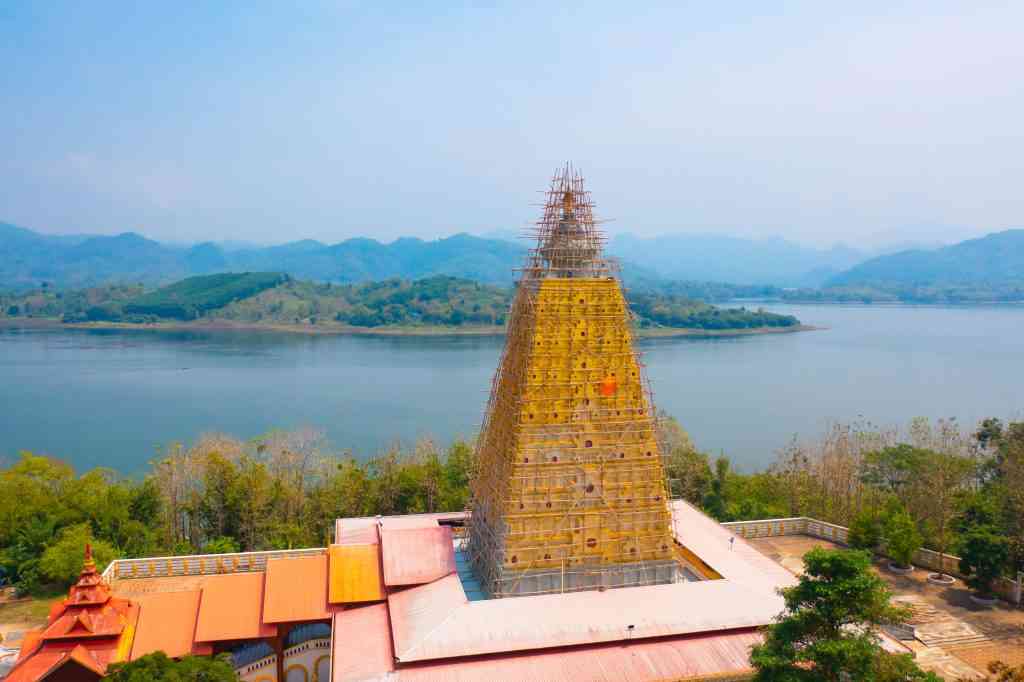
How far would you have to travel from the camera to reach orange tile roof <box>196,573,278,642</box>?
49.2 ft

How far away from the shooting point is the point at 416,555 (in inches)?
652

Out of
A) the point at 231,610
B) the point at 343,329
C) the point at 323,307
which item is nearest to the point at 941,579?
the point at 231,610

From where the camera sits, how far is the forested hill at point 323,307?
11962 cm

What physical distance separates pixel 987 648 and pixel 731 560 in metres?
5.93

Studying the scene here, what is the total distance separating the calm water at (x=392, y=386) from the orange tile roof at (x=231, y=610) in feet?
84.5

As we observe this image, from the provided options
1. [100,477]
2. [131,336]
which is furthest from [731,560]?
[131,336]

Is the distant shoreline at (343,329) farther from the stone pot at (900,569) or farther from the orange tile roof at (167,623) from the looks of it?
the orange tile roof at (167,623)

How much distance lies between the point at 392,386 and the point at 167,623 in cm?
4875

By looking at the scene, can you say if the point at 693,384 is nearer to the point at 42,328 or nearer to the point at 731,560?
the point at 731,560

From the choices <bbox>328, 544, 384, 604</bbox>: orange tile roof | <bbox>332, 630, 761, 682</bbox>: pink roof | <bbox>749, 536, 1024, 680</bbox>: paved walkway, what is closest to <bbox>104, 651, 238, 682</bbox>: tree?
<bbox>332, 630, 761, 682</bbox>: pink roof

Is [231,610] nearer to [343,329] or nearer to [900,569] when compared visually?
[900,569]

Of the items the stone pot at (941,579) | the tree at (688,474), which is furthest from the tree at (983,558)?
the tree at (688,474)

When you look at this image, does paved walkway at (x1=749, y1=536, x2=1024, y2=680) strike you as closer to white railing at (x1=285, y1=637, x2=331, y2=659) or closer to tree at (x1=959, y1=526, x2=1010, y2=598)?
tree at (x1=959, y1=526, x2=1010, y2=598)

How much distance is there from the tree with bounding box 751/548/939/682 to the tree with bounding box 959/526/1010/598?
9380mm
